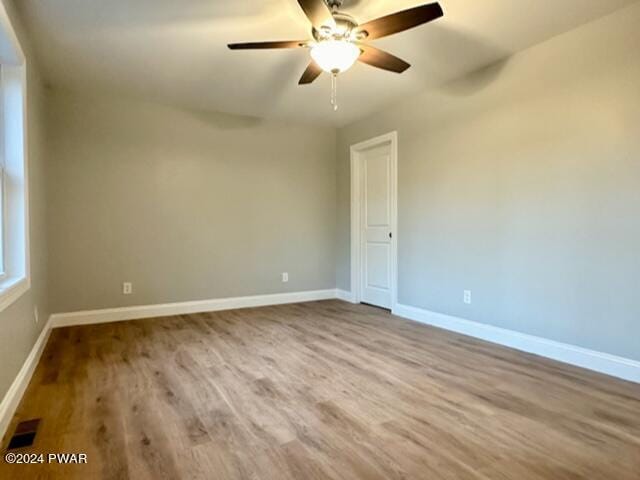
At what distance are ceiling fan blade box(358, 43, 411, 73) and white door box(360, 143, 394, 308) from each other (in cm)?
187

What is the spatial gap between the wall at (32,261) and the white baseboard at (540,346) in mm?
3387

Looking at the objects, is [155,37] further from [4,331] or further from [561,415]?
[561,415]

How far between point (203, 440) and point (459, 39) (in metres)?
3.11

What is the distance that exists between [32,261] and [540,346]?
395 centimetres

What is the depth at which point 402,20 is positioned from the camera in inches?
81.8

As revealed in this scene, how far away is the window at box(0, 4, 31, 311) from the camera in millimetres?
2379

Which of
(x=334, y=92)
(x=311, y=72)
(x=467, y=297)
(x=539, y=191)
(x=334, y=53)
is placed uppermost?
(x=334, y=92)

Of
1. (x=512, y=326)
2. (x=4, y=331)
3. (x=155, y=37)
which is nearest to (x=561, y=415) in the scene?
(x=512, y=326)

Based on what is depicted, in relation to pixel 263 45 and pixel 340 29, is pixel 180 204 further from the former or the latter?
pixel 340 29

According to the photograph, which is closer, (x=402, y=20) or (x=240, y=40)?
(x=402, y=20)

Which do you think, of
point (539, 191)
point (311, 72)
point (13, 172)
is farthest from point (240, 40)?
point (539, 191)

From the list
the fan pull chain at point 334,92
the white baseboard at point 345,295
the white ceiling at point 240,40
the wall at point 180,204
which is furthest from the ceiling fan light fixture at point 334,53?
the white baseboard at point 345,295

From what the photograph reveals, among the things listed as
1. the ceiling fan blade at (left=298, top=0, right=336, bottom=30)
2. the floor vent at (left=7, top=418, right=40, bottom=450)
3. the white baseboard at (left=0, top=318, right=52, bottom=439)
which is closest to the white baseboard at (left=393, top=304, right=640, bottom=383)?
the ceiling fan blade at (left=298, top=0, right=336, bottom=30)

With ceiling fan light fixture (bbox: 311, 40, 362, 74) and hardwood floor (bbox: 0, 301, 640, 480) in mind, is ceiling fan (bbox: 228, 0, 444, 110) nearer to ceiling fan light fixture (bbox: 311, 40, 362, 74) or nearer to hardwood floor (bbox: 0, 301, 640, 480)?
ceiling fan light fixture (bbox: 311, 40, 362, 74)
